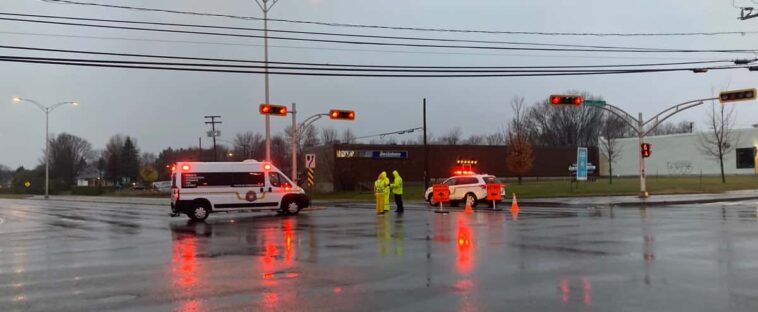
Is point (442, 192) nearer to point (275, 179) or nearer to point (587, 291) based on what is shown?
point (275, 179)

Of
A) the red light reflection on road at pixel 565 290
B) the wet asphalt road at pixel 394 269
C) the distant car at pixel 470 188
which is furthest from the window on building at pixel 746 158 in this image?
the red light reflection on road at pixel 565 290

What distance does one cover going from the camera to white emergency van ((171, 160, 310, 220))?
73.9ft

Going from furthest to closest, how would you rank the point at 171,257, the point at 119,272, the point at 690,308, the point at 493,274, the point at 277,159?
the point at 277,159 < the point at 171,257 < the point at 119,272 < the point at 493,274 < the point at 690,308

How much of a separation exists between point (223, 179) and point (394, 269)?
14.6 meters

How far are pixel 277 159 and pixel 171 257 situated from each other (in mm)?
67537

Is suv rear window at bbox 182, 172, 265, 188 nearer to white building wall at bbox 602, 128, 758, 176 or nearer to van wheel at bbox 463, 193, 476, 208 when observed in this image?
van wheel at bbox 463, 193, 476, 208

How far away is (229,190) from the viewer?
76.5ft

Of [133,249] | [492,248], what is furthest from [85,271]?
[492,248]

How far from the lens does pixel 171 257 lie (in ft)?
39.0

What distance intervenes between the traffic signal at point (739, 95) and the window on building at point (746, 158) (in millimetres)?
51395

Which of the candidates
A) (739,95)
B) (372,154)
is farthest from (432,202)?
(372,154)

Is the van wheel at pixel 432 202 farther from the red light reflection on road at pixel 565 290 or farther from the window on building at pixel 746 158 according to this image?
the window on building at pixel 746 158

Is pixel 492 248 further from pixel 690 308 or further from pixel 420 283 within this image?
pixel 690 308

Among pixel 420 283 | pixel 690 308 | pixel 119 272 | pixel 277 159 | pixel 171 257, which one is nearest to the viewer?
pixel 690 308
